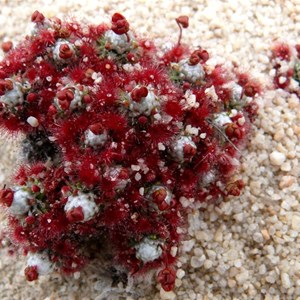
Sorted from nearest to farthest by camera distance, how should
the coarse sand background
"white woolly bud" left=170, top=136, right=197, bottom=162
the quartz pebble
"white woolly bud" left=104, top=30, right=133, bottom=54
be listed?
"white woolly bud" left=170, top=136, right=197, bottom=162 → "white woolly bud" left=104, top=30, right=133, bottom=54 → the coarse sand background → the quartz pebble

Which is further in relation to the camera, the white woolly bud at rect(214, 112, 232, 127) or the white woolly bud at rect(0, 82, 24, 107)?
the white woolly bud at rect(214, 112, 232, 127)

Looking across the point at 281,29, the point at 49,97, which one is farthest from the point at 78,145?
the point at 281,29

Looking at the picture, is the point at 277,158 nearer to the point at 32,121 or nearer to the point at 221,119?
the point at 221,119

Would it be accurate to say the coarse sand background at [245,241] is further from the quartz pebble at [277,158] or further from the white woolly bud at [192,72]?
the white woolly bud at [192,72]

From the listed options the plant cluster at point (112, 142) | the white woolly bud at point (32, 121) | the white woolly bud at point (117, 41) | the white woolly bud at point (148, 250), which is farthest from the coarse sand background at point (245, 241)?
the white woolly bud at point (117, 41)

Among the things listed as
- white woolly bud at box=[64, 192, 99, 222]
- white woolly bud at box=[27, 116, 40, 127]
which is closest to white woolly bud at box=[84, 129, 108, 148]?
white woolly bud at box=[64, 192, 99, 222]

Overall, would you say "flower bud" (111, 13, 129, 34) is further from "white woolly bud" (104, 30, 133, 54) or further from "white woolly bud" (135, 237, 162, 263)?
"white woolly bud" (135, 237, 162, 263)

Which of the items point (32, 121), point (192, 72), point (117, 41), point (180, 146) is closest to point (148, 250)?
point (180, 146)

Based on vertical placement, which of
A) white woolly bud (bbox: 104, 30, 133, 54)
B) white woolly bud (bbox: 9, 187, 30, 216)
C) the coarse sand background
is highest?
white woolly bud (bbox: 104, 30, 133, 54)

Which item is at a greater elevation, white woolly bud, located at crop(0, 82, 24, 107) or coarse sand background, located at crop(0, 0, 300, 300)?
white woolly bud, located at crop(0, 82, 24, 107)
